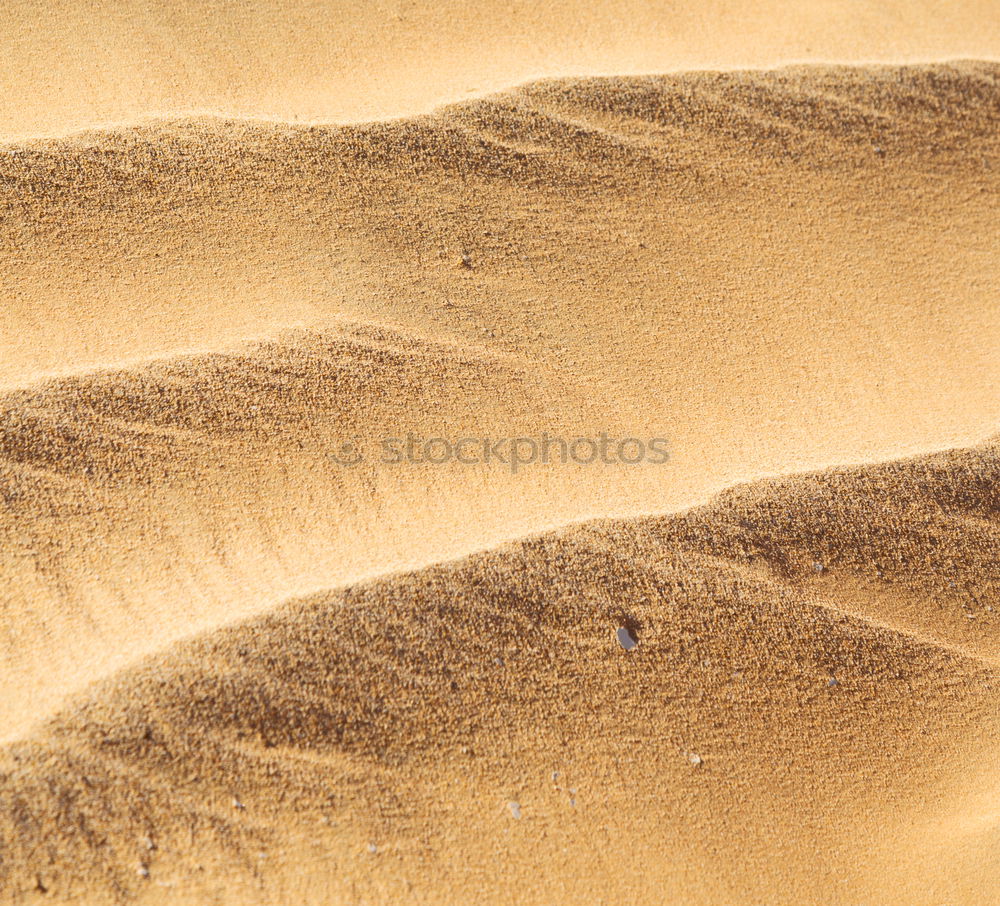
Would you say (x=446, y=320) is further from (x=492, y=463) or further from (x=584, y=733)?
(x=584, y=733)

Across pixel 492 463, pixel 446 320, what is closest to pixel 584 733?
pixel 492 463

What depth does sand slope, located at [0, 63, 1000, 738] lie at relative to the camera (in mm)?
1973

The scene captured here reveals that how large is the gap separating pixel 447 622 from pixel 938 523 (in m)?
1.29

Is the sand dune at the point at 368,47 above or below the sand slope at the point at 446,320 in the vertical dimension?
above

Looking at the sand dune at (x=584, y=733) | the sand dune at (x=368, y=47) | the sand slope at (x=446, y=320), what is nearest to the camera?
the sand dune at (x=584, y=733)

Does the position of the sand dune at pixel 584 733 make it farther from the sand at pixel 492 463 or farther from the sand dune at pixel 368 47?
the sand dune at pixel 368 47

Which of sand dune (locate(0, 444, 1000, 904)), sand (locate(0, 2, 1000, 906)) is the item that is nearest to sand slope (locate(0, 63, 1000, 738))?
sand (locate(0, 2, 1000, 906))

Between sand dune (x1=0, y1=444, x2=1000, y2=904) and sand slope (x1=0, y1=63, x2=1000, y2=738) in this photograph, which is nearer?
sand dune (x1=0, y1=444, x2=1000, y2=904)

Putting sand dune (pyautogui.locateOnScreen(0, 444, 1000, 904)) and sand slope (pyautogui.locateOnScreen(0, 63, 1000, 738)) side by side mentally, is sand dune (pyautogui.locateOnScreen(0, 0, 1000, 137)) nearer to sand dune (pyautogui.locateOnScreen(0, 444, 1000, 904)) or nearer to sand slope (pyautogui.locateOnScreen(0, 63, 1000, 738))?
sand slope (pyautogui.locateOnScreen(0, 63, 1000, 738))

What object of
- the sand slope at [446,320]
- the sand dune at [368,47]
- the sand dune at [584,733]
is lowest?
the sand dune at [584,733]

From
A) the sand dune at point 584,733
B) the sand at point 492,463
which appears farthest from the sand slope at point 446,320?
the sand dune at point 584,733

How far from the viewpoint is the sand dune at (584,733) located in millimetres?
1691

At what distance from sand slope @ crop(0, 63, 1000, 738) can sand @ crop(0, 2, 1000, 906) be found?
0.04ft

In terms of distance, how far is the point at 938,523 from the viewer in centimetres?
226
